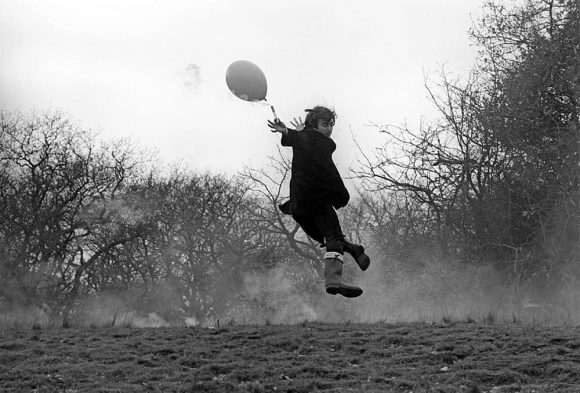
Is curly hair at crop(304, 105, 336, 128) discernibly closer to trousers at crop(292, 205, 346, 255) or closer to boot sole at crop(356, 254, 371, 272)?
trousers at crop(292, 205, 346, 255)

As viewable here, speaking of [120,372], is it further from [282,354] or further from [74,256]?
[74,256]

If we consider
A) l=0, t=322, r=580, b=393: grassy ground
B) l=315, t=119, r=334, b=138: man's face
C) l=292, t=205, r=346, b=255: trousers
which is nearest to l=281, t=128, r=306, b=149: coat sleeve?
l=315, t=119, r=334, b=138: man's face

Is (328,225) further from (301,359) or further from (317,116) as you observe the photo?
(301,359)

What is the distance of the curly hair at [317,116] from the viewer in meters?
6.62

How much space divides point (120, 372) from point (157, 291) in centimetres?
2454

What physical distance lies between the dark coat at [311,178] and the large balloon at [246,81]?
0.43 meters

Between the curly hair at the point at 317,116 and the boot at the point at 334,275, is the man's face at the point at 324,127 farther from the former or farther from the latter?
the boot at the point at 334,275

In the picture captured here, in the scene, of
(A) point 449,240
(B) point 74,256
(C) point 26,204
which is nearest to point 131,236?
(B) point 74,256

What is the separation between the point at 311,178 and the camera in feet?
20.8

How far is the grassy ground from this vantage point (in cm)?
873

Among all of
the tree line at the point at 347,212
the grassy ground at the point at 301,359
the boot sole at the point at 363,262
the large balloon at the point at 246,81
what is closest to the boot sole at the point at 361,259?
the boot sole at the point at 363,262

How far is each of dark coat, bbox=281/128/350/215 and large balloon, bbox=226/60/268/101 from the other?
0.43 m

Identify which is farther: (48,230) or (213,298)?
(213,298)

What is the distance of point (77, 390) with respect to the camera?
8.77 meters
